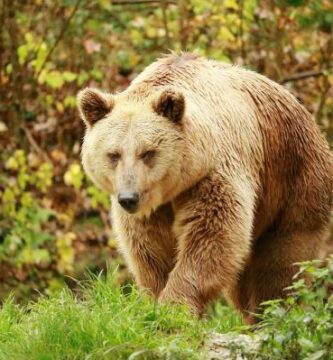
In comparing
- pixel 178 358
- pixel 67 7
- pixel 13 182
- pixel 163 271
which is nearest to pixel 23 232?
pixel 13 182

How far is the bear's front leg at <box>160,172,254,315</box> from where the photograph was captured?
22.5 feet

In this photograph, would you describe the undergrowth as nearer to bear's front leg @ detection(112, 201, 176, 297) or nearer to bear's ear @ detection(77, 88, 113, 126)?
bear's front leg @ detection(112, 201, 176, 297)

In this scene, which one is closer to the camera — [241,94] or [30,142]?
[241,94]

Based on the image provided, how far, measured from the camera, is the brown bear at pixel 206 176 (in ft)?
22.2

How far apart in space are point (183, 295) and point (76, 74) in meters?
5.90

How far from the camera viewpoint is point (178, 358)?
5102 millimetres

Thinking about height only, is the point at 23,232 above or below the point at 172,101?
below

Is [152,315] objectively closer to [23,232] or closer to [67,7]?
[23,232]

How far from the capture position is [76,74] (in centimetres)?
1229

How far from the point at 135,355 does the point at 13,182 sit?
267 inches

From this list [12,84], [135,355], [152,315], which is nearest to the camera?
[135,355]

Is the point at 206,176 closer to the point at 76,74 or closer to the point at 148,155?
the point at 148,155

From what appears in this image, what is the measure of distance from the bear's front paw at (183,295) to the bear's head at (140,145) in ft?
1.53

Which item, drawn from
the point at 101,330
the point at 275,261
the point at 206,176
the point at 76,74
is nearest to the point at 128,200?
the point at 206,176
